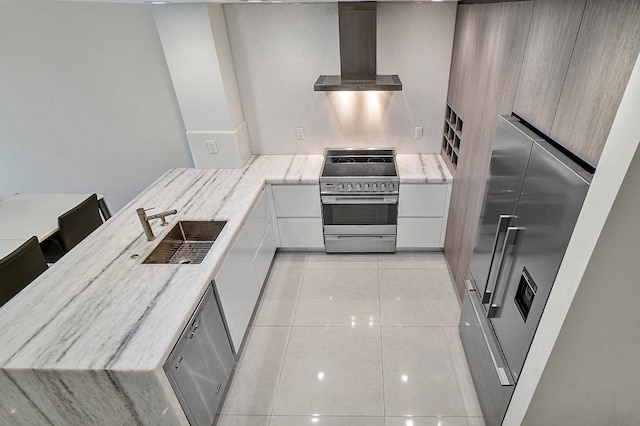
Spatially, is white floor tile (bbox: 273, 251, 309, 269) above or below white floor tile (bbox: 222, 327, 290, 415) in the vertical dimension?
above

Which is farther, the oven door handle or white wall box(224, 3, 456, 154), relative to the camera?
the oven door handle

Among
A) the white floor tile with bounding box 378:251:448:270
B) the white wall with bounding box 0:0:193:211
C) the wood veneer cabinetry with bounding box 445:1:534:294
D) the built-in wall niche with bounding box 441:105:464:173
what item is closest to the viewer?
the wood veneer cabinetry with bounding box 445:1:534:294

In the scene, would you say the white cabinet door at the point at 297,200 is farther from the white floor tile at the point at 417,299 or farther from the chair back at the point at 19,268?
the chair back at the point at 19,268

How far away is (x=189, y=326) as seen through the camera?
1.75 m

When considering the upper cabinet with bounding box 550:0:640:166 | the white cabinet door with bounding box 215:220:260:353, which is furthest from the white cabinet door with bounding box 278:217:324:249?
the upper cabinet with bounding box 550:0:640:166

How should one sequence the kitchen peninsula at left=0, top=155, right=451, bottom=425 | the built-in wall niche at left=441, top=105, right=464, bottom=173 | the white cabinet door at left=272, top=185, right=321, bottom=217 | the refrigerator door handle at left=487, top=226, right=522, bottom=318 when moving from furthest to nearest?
1. the white cabinet door at left=272, top=185, right=321, bottom=217
2. the built-in wall niche at left=441, top=105, right=464, bottom=173
3. the refrigerator door handle at left=487, top=226, right=522, bottom=318
4. the kitchen peninsula at left=0, top=155, right=451, bottom=425

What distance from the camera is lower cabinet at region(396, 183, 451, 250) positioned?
3051 millimetres

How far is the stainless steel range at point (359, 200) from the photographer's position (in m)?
3.05

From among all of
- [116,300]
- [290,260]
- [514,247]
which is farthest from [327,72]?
[116,300]

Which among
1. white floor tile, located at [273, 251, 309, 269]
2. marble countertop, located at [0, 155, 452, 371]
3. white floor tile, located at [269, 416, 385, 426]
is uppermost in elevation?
marble countertop, located at [0, 155, 452, 371]

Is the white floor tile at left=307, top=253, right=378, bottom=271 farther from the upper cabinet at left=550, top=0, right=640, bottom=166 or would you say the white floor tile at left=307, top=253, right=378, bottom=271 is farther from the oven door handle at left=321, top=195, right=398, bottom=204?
the upper cabinet at left=550, top=0, right=640, bottom=166

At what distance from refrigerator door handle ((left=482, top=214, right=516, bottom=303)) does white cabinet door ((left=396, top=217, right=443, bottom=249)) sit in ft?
4.38

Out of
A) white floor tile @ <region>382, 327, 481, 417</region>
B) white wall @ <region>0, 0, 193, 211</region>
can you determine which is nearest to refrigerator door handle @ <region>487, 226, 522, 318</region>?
white floor tile @ <region>382, 327, 481, 417</region>

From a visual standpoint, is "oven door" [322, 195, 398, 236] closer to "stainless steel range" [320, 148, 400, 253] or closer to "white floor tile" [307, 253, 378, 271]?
"stainless steel range" [320, 148, 400, 253]
